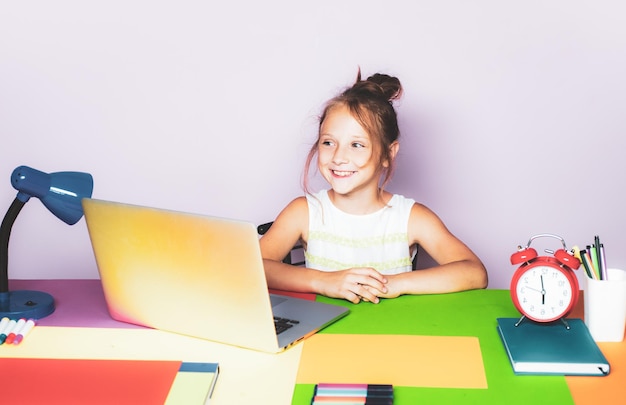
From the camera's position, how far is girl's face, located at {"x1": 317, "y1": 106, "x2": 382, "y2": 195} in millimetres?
2139

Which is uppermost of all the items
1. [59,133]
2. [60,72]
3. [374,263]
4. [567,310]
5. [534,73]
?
[534,73]

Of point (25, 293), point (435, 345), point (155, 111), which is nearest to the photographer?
point (435, 345)

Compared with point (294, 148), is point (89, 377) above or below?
below

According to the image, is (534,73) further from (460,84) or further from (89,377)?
(89,377)

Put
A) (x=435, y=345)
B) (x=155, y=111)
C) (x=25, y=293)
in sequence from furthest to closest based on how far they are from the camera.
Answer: (x=155, y=111) → (x=25, y=293) → (x=435, y=345)

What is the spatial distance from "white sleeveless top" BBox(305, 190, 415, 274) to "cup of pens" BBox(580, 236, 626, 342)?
823mm

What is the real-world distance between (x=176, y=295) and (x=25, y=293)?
43 cm

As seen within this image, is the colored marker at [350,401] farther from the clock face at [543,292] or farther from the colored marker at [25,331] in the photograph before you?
the colored marker at [25,331]

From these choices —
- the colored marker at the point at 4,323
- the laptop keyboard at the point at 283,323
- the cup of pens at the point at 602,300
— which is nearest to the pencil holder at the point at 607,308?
the cup of pens at the point at 602,300

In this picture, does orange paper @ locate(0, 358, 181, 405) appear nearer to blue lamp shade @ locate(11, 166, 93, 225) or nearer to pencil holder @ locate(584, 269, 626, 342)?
blue lamp shade @ locate(11, 166, 93, 225)

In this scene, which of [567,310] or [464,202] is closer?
[567,310]

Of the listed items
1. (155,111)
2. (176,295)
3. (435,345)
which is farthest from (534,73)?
(176,295)

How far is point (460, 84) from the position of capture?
110 inches

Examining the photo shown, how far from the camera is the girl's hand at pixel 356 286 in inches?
66.6
